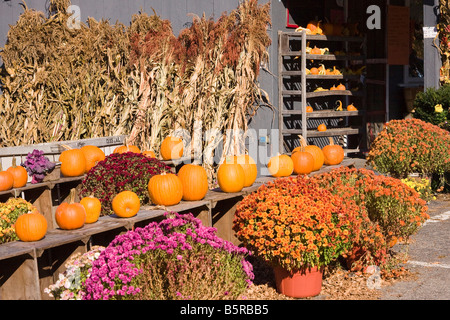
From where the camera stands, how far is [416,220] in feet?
20.3

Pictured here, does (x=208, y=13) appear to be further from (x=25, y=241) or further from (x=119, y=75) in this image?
(x=25, y=241)

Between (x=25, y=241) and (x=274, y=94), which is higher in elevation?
(x=274, y=94)

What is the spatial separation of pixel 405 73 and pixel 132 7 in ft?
23.3

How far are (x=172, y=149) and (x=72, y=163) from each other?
1.67m

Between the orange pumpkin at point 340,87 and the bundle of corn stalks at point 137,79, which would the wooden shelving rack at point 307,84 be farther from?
the bundle of corn stalks at point 137,79

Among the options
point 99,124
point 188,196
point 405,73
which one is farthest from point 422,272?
point 405,73

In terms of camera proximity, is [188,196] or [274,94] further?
[274,94]

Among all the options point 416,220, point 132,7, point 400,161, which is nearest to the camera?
point 416,220

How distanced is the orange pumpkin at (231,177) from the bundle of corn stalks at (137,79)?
8.63 ft

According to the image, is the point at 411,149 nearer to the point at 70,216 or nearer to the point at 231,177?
the point at 231,177

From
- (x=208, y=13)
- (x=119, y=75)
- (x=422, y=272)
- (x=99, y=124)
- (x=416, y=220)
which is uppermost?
(x=208, y=13)

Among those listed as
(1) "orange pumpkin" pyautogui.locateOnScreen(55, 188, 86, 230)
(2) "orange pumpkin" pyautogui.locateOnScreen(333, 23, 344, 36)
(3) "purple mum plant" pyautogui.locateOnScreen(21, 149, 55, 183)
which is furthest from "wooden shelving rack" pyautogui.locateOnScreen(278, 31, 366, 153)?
(1) "orange pumpkin" pyautogui.locateOnScreen(55, 188, 86, 230)

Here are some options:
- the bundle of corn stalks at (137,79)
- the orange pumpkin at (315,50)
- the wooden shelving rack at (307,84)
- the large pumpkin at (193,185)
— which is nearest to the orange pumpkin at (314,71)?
the wooden shelving rack at (307,84)

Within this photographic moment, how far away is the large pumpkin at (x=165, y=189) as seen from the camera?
6.71 m
